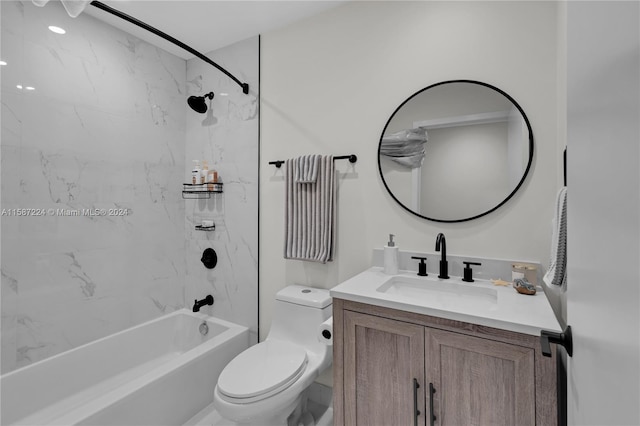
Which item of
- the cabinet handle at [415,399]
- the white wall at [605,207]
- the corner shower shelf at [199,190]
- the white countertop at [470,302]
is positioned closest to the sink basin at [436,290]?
the white countertop at [470,302]

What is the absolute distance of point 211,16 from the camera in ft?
6.60

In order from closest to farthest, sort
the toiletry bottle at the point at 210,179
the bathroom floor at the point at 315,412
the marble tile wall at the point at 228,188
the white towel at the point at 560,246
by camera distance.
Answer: the white towel at the point at 560,246, the bathroom floor at the point at 315,412, the marble tile wall at the point at 228,188, the toiletry bottle at the point at 210,179

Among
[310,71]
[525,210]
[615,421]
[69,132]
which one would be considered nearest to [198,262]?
[69,132]

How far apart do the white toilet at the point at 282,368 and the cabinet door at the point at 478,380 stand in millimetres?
649

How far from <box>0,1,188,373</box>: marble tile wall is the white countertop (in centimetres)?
124

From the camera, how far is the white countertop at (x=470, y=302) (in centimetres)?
99

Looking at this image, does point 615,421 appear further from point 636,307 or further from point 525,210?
point 525,210

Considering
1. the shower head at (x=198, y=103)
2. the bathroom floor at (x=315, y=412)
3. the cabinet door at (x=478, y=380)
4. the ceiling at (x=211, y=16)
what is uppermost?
the ceiling at (x=211, y=16)

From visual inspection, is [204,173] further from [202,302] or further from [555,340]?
[555,340]

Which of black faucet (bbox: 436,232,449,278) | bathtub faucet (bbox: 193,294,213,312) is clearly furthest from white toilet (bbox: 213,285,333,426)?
bathtub faucet (bbox: 193,294,213,312)

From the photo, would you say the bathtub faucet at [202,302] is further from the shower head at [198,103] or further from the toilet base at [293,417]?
the shower head at [198,103]

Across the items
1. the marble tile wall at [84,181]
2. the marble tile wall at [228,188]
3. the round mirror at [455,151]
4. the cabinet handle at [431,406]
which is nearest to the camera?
the cabinet handle at [431,406]

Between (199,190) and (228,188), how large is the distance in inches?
9.1

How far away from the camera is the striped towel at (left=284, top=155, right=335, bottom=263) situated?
71.8 inches
